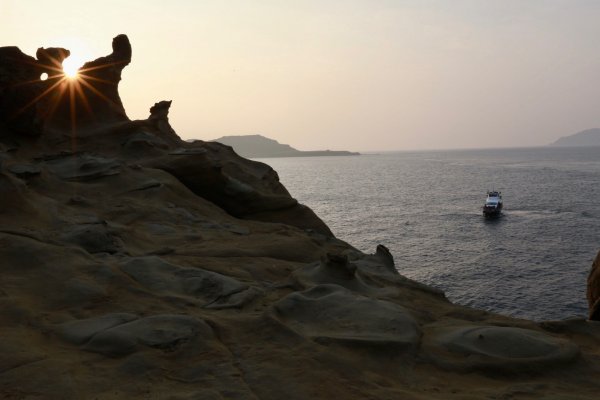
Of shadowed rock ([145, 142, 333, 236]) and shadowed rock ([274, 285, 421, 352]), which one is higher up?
shadowed rock ([145, 142, 333, 236])

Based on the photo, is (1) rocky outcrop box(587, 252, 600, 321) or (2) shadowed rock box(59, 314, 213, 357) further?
(1) rocky outcrop box(587, 252, 600, 321)

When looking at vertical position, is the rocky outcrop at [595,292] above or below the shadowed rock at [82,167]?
below

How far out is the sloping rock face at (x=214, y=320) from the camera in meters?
8.59

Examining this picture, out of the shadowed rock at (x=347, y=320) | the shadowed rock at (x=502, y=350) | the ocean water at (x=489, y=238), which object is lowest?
the ocean water at (x=489, y=238)

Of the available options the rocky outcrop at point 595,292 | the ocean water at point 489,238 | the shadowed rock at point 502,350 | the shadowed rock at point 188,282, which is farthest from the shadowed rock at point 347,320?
the ocean water at point 489,238

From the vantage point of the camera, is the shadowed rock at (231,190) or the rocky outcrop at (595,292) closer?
the rocky outcrop at (595,292)

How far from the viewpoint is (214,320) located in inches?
422

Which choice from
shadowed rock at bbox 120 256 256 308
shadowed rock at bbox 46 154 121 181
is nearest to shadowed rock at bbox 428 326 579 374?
shadowed rock at bbox 120 256 256 308

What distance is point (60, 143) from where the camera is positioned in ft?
87.1

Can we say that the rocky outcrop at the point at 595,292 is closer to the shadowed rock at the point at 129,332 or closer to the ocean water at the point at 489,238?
the shadowed rock at the point at 129,332

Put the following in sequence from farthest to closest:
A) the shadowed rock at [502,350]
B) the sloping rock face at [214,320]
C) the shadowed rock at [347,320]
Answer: the shadowed rock at [347,320]
the shadowed rock at [502,350]
the sloping rock face at [214,320]

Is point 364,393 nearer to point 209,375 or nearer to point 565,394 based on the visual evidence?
point 209,375

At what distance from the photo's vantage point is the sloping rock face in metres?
8.59

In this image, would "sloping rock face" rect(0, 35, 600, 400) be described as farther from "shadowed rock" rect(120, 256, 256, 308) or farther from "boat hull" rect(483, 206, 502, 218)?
"boat hull" rect(483, 206, 502, 218)
